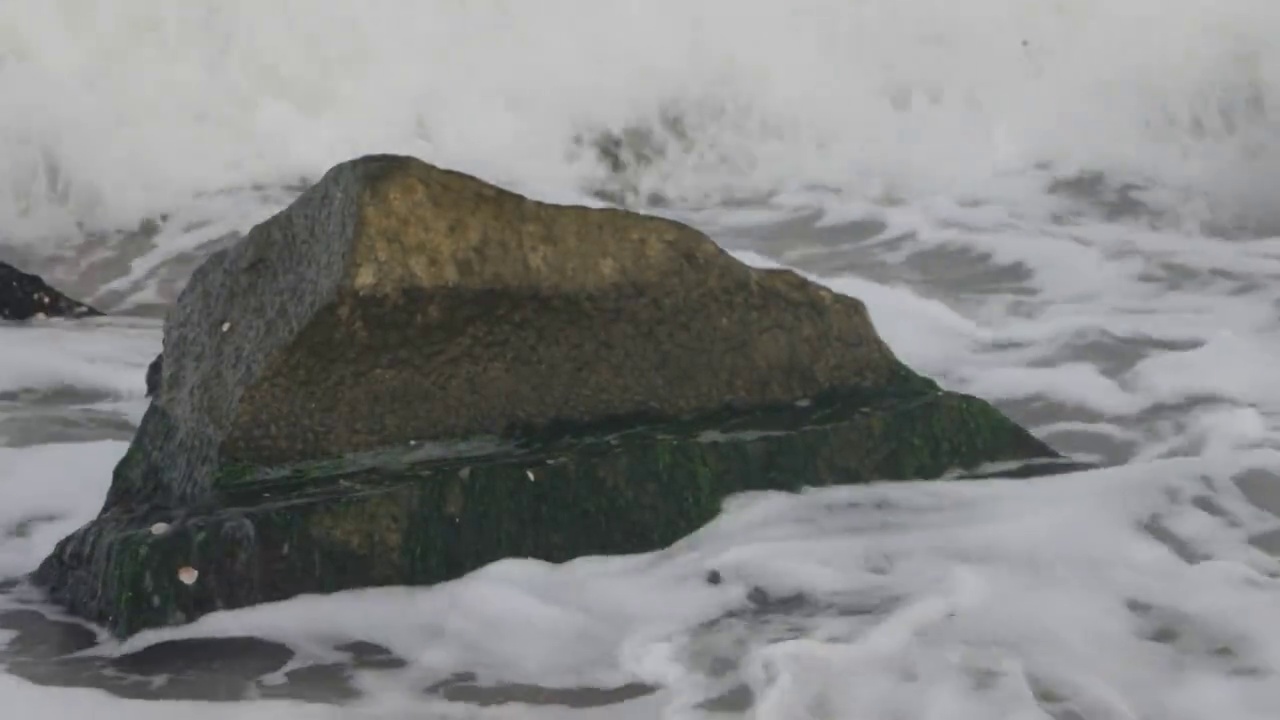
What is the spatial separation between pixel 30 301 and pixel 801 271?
3.28 m

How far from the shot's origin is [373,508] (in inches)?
108

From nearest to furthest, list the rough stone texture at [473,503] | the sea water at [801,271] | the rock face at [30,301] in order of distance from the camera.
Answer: the sea water at [801,271]
the rough stone texture at [473,503]
the rock face at [30,301]

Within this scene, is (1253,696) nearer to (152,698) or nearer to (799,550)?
(799,550)

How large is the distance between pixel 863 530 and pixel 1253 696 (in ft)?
3.07

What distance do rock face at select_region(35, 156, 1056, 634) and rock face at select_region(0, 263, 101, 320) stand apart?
8.85 feet

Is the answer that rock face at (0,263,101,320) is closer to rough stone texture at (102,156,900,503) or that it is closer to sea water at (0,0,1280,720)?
sea water at (0,0,1280,720)

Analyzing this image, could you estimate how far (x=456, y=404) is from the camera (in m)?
3.07

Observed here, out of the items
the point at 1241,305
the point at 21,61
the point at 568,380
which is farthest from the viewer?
the point at 21,61

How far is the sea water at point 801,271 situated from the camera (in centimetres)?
240

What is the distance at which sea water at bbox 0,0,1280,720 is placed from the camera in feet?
7.88

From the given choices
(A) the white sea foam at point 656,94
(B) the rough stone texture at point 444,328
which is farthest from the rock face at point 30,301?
(B) the rough stone texture at point 444,328

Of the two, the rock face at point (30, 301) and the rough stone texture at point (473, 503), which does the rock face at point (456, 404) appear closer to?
the rough stone texture at point (473, 503)

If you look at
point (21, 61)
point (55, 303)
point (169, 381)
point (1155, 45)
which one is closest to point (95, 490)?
point (169, 381)

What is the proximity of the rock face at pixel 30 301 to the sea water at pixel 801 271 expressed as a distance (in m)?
0.22
